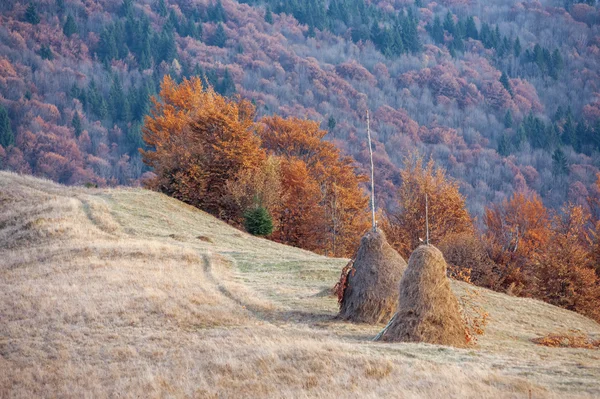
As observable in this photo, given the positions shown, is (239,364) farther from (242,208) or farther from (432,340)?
(242,208)

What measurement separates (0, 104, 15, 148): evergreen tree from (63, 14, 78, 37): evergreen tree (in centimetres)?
6442

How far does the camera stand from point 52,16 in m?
189

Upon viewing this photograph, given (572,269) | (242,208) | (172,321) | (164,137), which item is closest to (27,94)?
(164,137)

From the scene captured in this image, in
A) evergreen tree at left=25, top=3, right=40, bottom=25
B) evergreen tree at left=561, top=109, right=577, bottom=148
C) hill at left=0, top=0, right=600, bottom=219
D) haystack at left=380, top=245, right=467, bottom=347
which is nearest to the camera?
haystack at left=380, top=245, right=467, bottom=347

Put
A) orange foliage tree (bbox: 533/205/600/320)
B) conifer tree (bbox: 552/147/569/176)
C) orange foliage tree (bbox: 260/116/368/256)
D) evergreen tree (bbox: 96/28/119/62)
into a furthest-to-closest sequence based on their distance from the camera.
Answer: evergreen tree (bbox: 96/28/119/62) < conifer tree (bbox: 552/147/569/176) < orange foliage tree (bbox: 260/116/368/256) < orange foliage tree (bbox: 533/205/600/320)

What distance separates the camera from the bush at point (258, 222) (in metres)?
53.8

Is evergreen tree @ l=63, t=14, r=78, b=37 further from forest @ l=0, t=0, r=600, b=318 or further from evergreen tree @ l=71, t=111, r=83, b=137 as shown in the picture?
evergreen tree @ l=71, t=111, r=83, b=137

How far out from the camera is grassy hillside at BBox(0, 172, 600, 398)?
1474 centimetres

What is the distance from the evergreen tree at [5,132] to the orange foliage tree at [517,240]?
88.9m

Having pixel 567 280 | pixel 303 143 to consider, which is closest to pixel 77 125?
pixel 303 143

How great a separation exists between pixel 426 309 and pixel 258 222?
34850mm

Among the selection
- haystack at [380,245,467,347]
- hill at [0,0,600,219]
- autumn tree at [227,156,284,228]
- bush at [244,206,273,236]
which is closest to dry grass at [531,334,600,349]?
haystack at [380,245,467,347]

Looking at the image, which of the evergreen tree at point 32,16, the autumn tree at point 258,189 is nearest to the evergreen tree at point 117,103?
the evergreen tree at point 32,16

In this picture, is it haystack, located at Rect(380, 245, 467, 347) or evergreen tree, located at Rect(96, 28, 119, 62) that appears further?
evergreen tree, located at Rect(96, 28, 119, 62)
